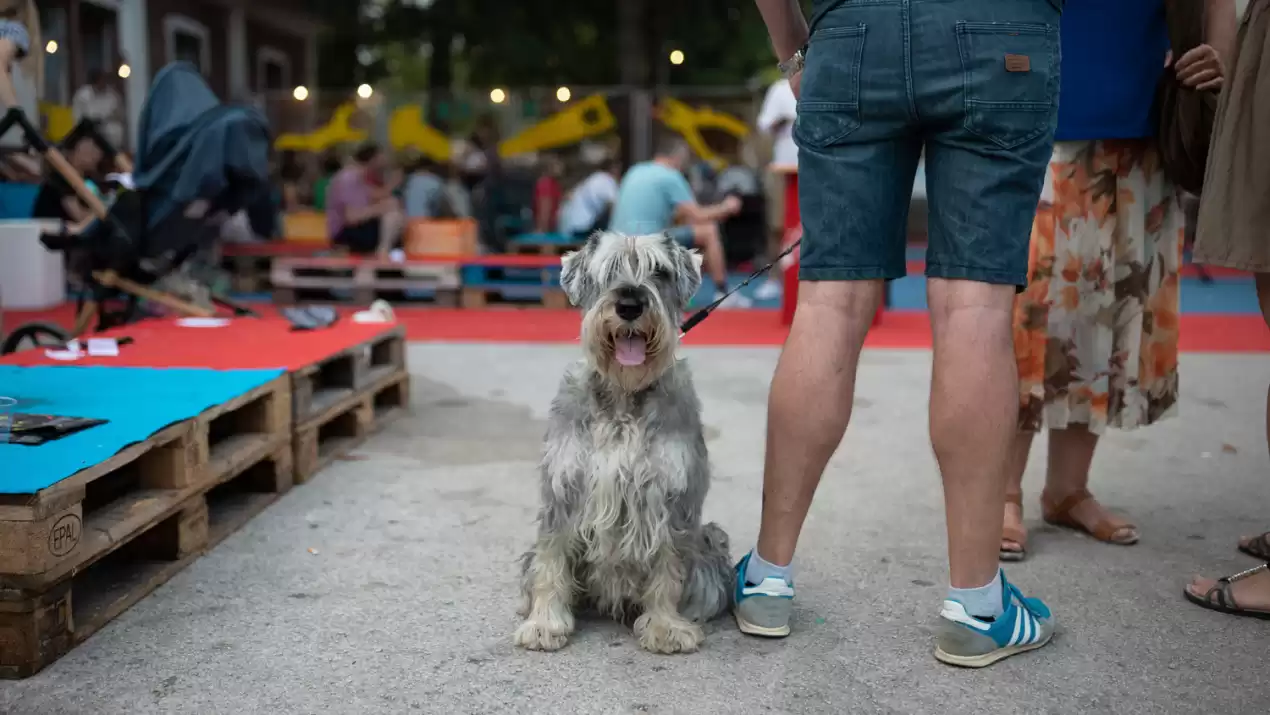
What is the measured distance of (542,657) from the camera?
2576 millimetres

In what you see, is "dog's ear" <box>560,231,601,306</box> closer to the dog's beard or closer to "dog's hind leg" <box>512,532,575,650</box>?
the dog's beard

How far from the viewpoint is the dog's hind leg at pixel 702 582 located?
8.88 feet

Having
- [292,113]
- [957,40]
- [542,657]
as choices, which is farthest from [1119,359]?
[292,113]

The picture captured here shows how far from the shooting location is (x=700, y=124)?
1570 centimetres

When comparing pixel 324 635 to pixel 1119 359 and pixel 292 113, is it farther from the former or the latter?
pixel 292 113

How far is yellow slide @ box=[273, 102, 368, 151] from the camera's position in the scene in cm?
1503

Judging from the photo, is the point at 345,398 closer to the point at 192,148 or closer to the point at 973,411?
the point at 192,148

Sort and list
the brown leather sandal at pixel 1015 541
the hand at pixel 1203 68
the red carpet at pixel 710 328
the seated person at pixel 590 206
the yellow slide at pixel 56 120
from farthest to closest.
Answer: the seated person at pixel 590 206 → the yellow slide at pixel 56 120 → the red carpet at pixel 710 328 → the brown leather sandal at pixel 1015 541 → the hand at pixel 1203 68

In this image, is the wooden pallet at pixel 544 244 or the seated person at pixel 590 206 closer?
the wooden pallet at pixel 544 244

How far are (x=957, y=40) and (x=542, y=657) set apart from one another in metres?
1.62

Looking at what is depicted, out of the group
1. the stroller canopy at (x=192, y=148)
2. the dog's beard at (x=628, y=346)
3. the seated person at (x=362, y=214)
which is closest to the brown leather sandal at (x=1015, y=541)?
the dog's beard at (x=628, y=346)

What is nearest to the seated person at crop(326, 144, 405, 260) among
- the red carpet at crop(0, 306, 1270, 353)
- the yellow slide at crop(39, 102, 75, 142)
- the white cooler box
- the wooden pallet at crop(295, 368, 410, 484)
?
the red carpet at crop(0, 306, 1270, 353)

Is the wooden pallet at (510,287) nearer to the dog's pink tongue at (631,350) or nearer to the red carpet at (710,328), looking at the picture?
the red carpet at (710,328)

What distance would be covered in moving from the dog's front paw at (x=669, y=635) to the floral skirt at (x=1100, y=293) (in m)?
1.38
